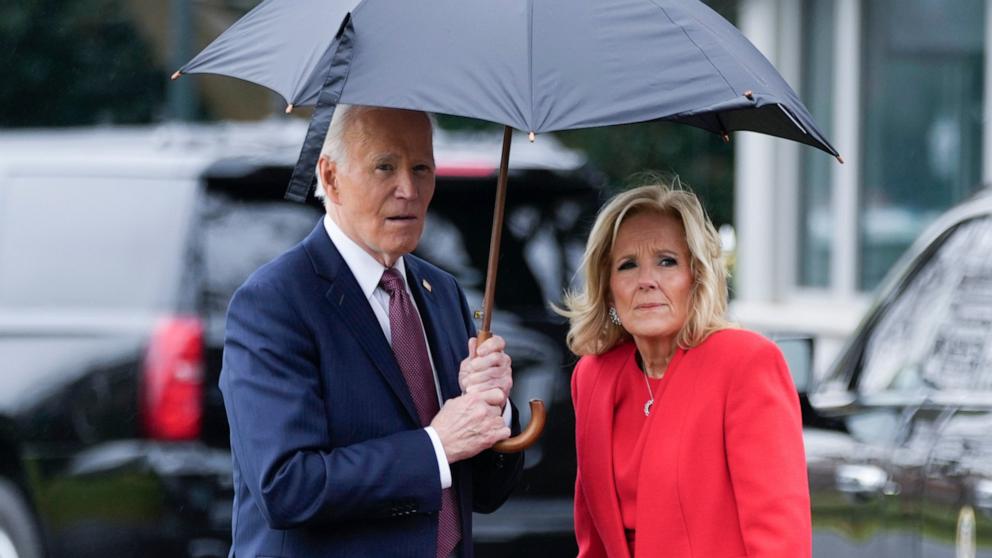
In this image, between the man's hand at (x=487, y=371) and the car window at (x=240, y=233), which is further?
the car window at (x=240, y=233)

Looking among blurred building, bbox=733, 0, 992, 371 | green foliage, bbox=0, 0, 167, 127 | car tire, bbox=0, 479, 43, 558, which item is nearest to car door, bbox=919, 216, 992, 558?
car tire, bbox=0, 479, 43, 558

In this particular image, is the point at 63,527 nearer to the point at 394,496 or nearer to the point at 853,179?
the point at 394,496

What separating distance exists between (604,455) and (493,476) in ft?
1.01

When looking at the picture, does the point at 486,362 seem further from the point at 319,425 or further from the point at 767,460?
the point at 767,460

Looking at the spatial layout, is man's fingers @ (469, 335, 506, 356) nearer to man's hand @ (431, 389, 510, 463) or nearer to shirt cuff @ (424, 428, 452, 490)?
man's hand @ (431, 389, 510, 463)

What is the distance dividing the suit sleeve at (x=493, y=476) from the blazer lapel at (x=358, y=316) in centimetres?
31

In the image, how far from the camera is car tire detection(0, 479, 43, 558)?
20.1ft

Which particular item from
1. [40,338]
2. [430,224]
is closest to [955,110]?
[430,224]

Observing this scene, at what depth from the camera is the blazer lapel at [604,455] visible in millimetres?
3342

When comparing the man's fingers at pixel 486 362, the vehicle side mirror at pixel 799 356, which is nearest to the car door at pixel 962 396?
the vehicle side mirror at pixel 799 356

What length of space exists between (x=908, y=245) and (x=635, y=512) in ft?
31.5

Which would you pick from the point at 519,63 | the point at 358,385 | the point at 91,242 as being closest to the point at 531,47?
the point at 519,63

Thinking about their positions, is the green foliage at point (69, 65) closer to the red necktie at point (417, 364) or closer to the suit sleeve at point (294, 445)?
the red necktie at point (417, 364)

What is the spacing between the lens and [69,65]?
60.5 ft
